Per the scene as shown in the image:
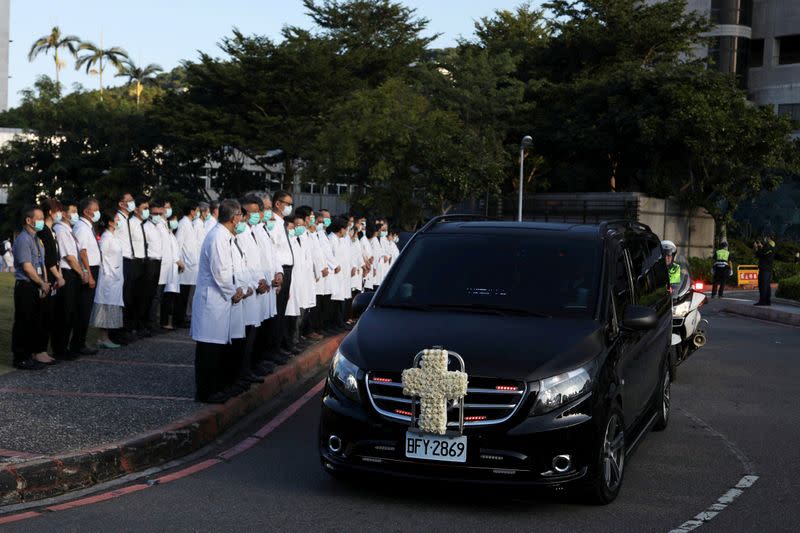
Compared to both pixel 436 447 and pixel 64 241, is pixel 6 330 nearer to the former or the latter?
pixel 64 241

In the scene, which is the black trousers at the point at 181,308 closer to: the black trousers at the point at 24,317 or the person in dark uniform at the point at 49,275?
the person in dark uniform at the point at 49,275

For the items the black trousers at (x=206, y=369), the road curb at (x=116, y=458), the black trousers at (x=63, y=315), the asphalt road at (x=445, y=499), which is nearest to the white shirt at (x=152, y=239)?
the black trousers at (x=63, y=315)

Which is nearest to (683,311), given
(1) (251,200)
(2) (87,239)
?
(1) (251,200)

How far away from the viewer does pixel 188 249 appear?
688 inches

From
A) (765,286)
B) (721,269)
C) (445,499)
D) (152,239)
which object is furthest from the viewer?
(721,269)

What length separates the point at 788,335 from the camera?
21.4 metres

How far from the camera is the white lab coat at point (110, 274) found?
1420cm

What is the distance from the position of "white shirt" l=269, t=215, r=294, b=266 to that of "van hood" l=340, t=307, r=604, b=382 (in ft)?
19.1

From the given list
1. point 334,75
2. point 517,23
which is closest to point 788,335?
point 334,75

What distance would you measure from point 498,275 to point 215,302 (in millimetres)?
3254

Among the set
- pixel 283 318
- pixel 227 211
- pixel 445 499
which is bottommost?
pixel 445 499

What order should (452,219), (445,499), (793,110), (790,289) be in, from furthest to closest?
(793,110)
(790,289)
(452,219)
(445,499)

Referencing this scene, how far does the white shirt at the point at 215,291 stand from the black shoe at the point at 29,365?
2.87 metres

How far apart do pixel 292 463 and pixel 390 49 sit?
50575 millimetres
